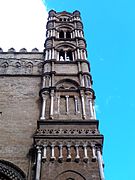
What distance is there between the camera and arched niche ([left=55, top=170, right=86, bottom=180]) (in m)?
12.3

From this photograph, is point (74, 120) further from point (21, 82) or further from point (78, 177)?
point (21, 82)

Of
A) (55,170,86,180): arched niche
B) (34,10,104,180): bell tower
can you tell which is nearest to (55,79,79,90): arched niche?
(34,10,104,180): bell tower

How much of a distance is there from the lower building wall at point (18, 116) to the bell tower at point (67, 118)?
585 mm

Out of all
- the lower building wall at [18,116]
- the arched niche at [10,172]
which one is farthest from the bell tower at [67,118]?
the arched niche at [10,172]

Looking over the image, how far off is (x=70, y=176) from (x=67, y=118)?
3359mm

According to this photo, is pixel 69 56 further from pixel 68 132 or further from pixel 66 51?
pixel 68 132

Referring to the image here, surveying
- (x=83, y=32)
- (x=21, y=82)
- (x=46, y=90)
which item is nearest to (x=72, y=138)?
(x=46, y=90)

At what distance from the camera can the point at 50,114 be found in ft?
50.1

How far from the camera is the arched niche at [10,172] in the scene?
13.1 metres

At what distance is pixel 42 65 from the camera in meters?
19.8

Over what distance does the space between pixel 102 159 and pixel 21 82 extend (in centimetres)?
685

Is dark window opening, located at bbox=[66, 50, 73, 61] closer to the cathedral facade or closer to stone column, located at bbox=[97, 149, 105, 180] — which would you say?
the cathedral facade

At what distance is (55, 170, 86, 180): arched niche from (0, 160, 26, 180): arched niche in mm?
1465

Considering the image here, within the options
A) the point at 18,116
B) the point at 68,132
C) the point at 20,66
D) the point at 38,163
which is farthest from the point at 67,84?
the point at 38,163
